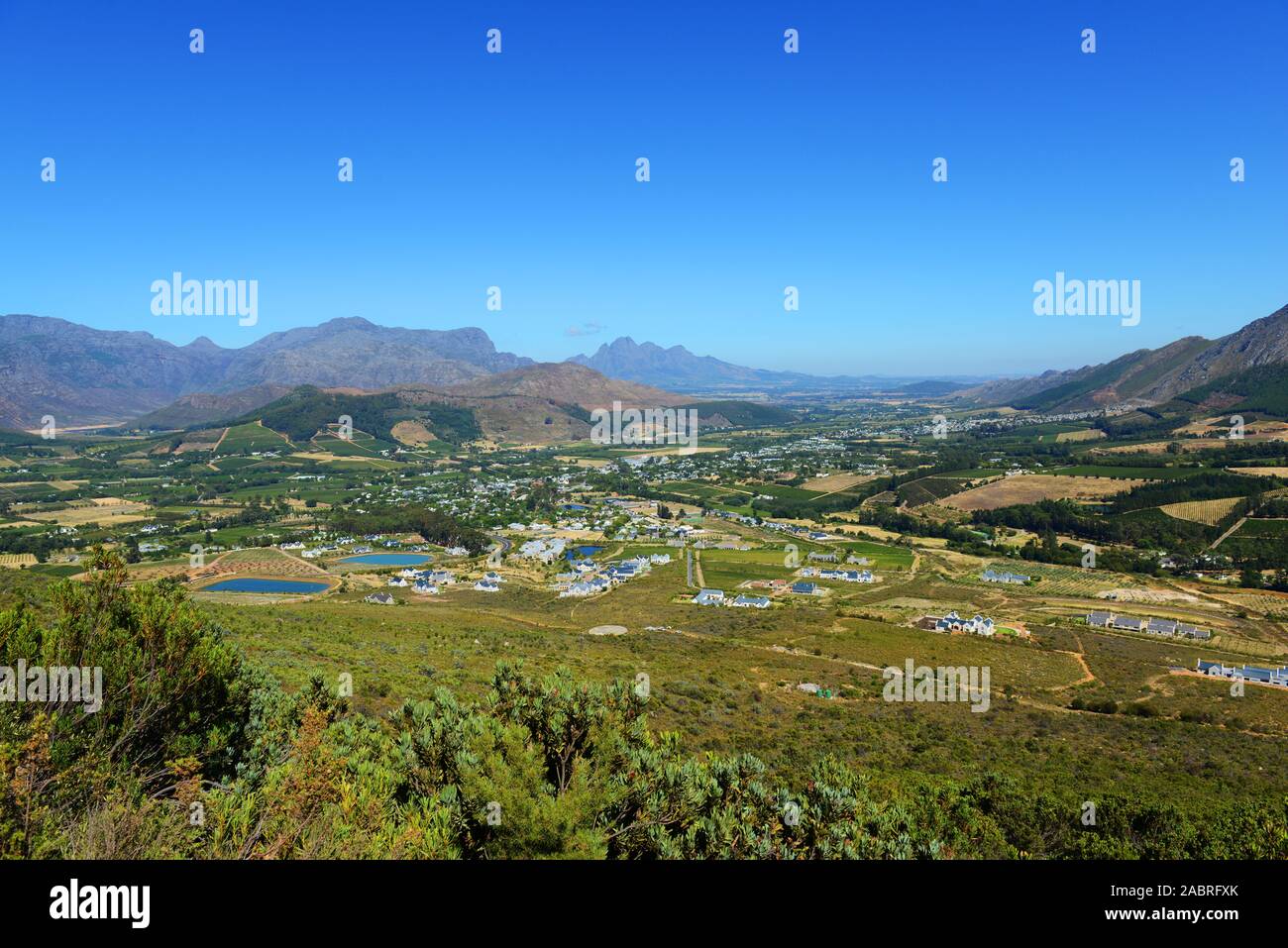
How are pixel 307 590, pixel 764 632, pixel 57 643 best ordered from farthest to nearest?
pixel 307 590
pixel 764 632
pixel 57 643

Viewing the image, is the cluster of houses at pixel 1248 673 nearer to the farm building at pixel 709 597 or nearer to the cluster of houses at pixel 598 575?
the farm building at pixel 709 597

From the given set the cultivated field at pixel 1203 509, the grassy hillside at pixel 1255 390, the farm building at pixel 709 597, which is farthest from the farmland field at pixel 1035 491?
the grassy hillside at pixel 1255 390

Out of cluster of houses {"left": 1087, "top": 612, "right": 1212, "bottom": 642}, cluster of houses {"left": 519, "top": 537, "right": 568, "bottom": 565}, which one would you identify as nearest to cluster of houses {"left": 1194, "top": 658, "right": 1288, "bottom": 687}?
cluster of houses {"left": 1087, "top": 612, "right": 1212, "bottom": 642}
